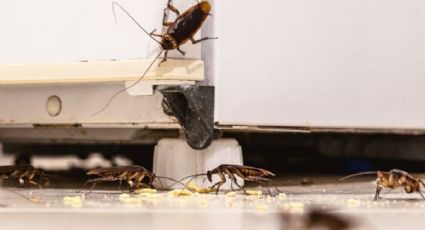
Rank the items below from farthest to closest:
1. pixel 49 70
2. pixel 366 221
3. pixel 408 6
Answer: pixel 408 6 < pixel 49 70 < pixel 366 221

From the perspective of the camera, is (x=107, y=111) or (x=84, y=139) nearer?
(x=107, y=111)

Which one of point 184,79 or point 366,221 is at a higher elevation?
point 184,79

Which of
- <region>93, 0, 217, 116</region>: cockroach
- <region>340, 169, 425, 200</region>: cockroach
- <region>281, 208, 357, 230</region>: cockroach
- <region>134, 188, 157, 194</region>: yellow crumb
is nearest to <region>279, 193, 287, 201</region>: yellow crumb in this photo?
<region>340, 169, 425, 200</region>: cockroach

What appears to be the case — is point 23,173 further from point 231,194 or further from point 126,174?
point 231,194

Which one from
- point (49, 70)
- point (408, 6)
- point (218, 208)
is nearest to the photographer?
point (218, 208)

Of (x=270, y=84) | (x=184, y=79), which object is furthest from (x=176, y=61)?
(x=270, y=84)

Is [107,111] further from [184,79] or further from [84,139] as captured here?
[84,139]

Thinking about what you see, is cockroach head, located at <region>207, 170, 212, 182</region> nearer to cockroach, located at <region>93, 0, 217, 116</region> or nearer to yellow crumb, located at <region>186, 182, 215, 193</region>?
yellow crumb, located at <region>186, 182, 215, 193</region>
